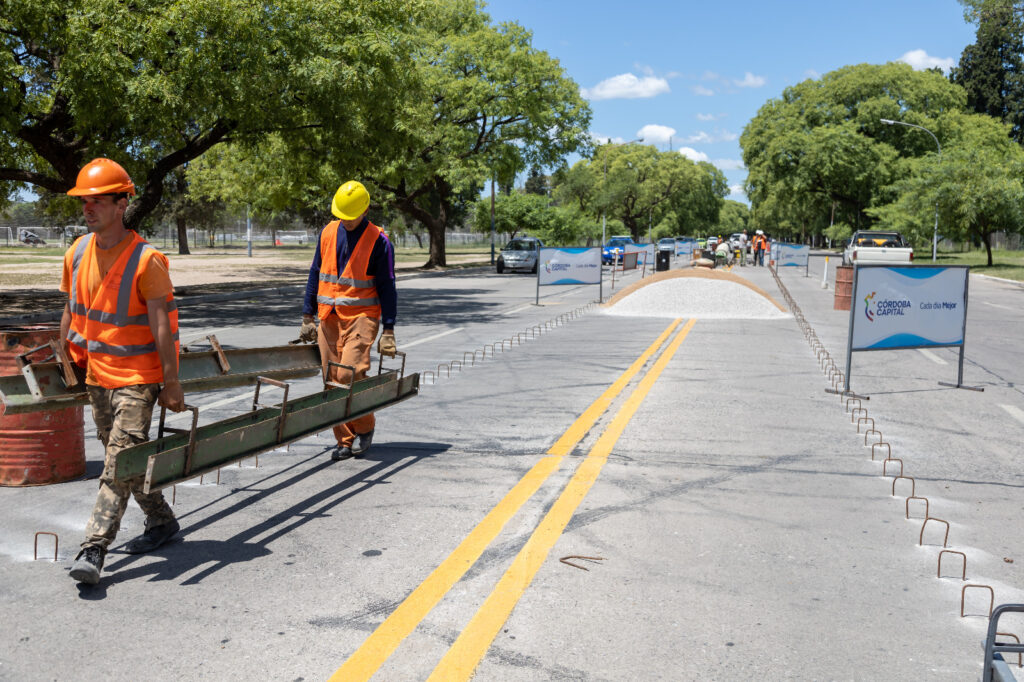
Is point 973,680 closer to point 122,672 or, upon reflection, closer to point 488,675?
point 488,675

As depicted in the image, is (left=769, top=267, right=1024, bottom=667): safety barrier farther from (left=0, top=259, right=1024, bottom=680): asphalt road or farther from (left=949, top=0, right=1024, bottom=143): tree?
(left=949, top=0, right=1024, bottom=143): tree

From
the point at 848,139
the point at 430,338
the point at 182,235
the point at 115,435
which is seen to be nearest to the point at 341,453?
the point at 115,435

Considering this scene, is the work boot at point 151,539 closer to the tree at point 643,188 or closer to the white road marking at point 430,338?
the white road marking at point 430,338

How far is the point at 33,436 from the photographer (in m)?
5.61

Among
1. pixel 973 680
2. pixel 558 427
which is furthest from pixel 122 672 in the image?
pixel 558 427

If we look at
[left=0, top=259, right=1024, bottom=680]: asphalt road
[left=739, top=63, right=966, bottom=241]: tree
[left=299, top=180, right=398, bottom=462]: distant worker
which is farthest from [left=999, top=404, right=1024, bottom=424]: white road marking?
[left=739, top=63, right=966, bottom=241]: tree

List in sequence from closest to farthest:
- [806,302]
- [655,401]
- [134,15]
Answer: [655,401] < [134,15] < [806,302]

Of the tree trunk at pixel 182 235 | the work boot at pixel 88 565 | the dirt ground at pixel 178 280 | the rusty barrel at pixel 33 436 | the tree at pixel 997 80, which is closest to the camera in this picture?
the work boot at pixel 88 565

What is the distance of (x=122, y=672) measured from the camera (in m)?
3.29

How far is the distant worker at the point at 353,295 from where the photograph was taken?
638 centimetres

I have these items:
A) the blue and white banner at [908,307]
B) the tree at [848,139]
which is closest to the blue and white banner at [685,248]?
the tree at [848,139]

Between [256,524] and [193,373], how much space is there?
4.46ft

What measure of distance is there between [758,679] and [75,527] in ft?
11.7

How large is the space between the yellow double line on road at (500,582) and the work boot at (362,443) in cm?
124
